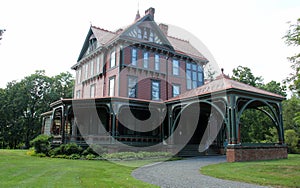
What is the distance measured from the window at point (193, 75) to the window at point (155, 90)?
3436 mm

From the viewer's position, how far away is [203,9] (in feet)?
37.9

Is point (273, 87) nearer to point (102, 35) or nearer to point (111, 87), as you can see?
point (111, 87)

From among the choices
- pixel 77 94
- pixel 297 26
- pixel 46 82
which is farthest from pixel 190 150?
pixel 46 82

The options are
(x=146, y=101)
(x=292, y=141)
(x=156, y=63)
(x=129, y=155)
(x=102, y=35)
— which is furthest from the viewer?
(x=102, y=35)

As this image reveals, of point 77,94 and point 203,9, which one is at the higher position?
point 203,9

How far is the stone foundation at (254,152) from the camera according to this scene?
14.0 metres

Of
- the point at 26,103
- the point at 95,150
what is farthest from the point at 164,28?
the point at 26,103

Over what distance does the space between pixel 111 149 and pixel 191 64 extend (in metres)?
12.3

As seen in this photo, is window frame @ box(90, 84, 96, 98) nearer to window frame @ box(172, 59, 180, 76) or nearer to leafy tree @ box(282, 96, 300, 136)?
window frame @ box(172, 59, 180, 76)

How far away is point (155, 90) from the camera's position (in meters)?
22.2

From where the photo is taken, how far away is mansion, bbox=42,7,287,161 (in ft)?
58.5

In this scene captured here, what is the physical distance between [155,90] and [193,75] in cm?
495

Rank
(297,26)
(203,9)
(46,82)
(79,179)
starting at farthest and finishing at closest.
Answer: (46,82), (297,26), (203,9), (79,179)

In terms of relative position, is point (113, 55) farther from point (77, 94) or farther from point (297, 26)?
point (297, 26)
